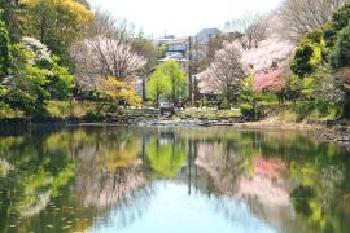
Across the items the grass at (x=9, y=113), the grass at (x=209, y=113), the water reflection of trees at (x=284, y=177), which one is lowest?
the water reflection of trees at (x=284, y=177)

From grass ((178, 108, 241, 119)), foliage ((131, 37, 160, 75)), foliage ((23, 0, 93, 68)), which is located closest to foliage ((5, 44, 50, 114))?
foliage ((23, 0, 93, 68))

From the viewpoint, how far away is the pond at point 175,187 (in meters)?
11.5

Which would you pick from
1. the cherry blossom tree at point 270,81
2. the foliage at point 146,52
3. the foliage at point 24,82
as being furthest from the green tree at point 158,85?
the foliage at point 24,82

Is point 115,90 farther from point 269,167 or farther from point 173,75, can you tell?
point 269,167

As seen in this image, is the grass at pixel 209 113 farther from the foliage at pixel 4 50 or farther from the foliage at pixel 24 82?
the foliage at pixel 4 50

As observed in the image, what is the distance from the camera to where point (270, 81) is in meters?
44.5

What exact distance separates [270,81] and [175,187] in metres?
29.4

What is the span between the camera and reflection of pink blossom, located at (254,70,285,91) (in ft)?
142

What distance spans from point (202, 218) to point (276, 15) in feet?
130

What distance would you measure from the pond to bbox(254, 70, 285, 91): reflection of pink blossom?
615 inches

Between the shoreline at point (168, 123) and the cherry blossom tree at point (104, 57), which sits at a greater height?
the cherry blossom tree at point (104, 57)

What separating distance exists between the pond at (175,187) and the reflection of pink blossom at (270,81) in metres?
15.6

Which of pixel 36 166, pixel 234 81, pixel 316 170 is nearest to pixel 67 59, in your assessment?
pixel 234 81

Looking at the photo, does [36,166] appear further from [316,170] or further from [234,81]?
[234,81]
